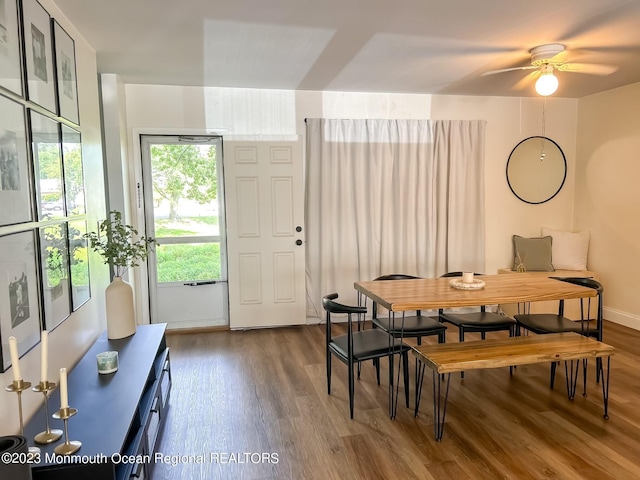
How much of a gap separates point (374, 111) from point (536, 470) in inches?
146

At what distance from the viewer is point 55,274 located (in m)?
2.23

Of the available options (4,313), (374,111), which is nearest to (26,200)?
(4,313)

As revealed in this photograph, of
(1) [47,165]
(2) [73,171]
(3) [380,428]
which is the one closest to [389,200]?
(3) [380,428]

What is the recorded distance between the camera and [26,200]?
193 cm

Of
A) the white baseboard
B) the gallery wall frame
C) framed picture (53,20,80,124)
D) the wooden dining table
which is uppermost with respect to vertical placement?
framed picture (53,20,80,124)

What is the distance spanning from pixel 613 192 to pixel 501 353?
10.9ft

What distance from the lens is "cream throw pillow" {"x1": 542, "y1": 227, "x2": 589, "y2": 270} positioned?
16.8 feet

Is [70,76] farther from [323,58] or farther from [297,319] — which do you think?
[297,319]

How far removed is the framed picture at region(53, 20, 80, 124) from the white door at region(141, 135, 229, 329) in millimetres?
1802

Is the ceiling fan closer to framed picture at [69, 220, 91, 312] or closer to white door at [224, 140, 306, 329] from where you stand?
white door at [224, 140, 306, 329]

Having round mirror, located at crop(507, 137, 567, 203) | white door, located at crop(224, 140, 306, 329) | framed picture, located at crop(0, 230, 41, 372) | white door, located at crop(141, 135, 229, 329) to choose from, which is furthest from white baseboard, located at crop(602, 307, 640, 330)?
framed picture, located at crop(0, 230, 41, 372)

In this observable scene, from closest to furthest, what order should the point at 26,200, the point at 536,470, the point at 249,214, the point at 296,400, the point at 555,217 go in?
the point at 26,200, the point at 536,470, the point at 296,400, the point at 249,214, the point at 555,217

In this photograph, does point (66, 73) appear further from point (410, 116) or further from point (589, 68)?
point (589, 68)

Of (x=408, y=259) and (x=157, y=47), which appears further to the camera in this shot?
(x=408, y=259)
